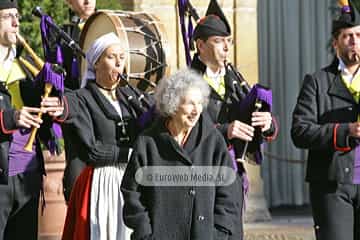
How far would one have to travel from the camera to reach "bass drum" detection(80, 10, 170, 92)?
7.97 m

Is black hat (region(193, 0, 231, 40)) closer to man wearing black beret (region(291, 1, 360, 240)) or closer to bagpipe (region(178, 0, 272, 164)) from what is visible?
bagpipe (region(178, 0, 272, 164))

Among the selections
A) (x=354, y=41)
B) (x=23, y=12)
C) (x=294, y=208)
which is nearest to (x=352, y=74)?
(x=354, y=41)

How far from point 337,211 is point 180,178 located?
108 centimetres

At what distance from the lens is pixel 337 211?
7.06 metres

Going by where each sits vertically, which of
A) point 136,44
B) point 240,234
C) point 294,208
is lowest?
point 294,208

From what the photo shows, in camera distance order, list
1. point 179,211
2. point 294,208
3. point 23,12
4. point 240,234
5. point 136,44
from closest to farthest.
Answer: point 179,211, point 240,234, point 136,44, point 23,12, point 294,208

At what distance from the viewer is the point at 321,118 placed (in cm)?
723

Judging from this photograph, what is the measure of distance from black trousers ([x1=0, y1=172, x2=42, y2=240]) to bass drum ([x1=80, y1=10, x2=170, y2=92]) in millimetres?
1110

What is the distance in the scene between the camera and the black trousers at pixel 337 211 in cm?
705

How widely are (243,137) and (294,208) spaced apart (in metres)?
4.64

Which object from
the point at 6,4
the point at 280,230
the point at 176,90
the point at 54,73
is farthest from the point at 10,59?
the point at 280,230

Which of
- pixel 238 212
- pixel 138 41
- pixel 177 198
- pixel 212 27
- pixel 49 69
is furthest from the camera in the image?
pixel 138 41

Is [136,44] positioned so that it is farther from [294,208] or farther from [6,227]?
[294,208]

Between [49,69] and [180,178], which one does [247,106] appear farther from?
[49,69]
